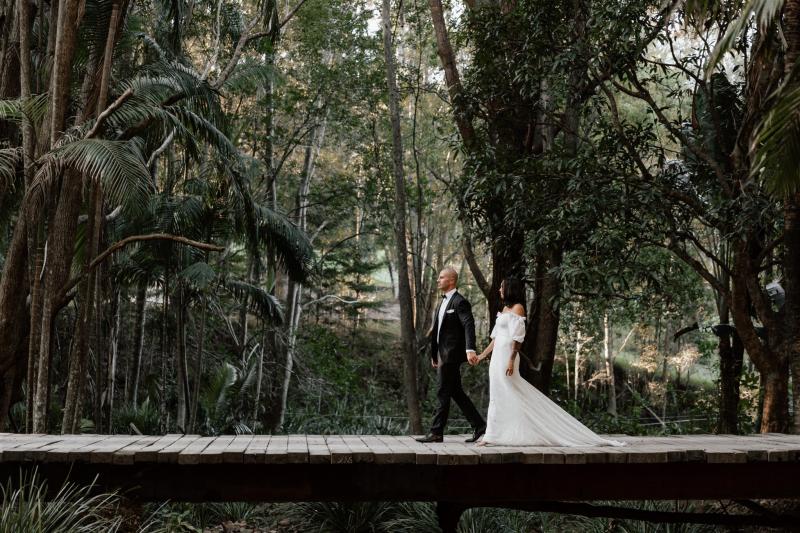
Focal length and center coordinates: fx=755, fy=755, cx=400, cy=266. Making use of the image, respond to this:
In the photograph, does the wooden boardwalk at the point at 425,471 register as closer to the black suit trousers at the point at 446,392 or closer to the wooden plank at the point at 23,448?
the wooden plank at the point at 23,448

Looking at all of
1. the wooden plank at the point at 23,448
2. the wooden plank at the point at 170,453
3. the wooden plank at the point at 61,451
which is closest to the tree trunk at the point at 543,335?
the wooden plank at the point at 170,453


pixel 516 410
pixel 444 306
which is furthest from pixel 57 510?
pixel 516 410

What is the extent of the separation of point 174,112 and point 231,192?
2251 mm

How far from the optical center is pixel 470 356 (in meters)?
6.95

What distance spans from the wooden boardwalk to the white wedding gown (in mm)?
354

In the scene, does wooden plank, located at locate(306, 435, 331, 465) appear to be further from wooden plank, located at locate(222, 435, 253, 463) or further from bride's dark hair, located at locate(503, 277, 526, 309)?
bride's dark hair, located at locate(503, 277, 526, 309)

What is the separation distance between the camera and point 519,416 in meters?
Result: 7.04

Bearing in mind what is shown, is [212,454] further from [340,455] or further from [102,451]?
[340,455]

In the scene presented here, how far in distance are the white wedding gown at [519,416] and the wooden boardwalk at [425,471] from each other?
1.16 ft

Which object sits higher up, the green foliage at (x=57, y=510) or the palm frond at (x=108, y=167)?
the palm frond at (x=108, y=167)

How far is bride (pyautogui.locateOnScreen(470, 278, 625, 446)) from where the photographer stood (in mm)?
7027

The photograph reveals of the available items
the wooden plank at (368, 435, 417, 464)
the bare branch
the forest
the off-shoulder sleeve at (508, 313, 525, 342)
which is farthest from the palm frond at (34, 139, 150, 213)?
the off-shoulder sleeve at (508, 313, 525, 342)

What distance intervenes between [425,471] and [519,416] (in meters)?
1.06

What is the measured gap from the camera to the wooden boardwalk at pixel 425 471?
6.08m
